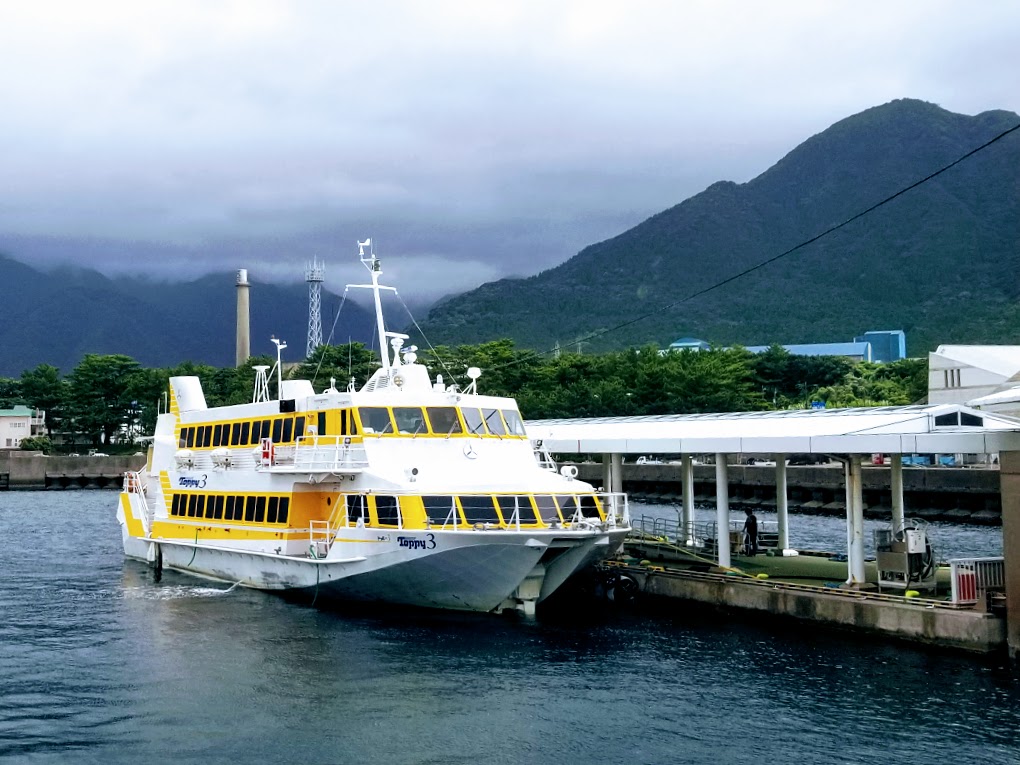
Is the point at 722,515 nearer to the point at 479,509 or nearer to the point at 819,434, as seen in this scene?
the point at 819,434

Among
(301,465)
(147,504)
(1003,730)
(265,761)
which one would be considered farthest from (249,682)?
(147,504)

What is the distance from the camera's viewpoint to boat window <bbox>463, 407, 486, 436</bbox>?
30.6 m

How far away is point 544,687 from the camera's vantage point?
22172mm

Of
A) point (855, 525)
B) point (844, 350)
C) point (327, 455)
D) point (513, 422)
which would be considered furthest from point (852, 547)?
point (844, 350)

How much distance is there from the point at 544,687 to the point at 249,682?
6.15 m

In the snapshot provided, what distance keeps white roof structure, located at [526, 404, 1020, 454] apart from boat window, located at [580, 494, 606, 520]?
3099 millimetres

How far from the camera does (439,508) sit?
27656 mm

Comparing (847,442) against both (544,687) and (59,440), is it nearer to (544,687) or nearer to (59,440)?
(544,687)

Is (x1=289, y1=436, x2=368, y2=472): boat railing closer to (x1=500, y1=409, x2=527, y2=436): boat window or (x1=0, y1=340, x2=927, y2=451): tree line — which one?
(x1=500, y1=409, x2=527, y2=436): boat window

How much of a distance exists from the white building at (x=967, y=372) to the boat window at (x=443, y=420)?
54159 millimetres

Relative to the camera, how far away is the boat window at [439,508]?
2745cm

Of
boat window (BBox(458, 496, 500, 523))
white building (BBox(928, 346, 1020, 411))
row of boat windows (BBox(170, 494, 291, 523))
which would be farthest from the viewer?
white building (BBox(928, 346, 1020, 411))

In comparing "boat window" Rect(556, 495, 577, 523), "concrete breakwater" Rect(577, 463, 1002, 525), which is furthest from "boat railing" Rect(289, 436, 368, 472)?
"concrete breakwater" Rect(577, 463, 1002, 525)

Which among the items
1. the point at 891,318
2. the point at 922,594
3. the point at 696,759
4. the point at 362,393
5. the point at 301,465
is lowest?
the point at 696,759
